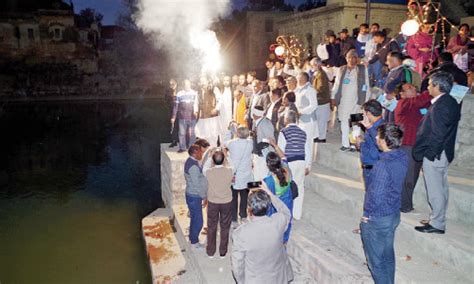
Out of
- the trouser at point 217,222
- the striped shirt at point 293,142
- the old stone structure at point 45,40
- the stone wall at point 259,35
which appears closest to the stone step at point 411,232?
the striped shirt at point 293,142

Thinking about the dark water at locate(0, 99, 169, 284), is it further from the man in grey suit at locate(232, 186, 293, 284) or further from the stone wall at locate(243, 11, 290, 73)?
the stone wall at locate(243, 11, 290, 73)

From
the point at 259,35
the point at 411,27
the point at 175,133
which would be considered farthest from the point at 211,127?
the point at 259,35

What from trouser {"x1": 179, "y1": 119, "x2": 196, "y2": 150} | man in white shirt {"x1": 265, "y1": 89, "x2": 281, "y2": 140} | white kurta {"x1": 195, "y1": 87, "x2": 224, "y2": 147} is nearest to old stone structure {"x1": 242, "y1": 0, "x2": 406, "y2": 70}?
white kurta {"x1": 195, "y1": 87, "x2": 224, "y2": 147}

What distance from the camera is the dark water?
28.3 feet

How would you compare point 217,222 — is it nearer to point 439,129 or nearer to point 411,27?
point 439,129

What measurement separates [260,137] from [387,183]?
2975mm

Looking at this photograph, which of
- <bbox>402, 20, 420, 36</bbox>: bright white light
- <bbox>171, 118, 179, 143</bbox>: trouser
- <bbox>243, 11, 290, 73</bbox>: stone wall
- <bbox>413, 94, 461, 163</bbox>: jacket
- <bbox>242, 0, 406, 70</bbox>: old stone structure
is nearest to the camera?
<bbox>413, 94, 461, 163</bbox>: jacket

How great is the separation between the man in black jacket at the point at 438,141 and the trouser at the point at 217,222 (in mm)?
3007

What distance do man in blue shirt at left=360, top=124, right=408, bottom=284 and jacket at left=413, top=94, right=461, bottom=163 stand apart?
837 mm

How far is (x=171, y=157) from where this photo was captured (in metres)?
9.66

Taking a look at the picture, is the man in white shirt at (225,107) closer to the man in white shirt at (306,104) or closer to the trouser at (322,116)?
the trouser at (322,116)

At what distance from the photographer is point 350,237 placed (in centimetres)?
545

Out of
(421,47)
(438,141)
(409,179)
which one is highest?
(421,47)

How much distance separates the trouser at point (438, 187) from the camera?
479 cm
